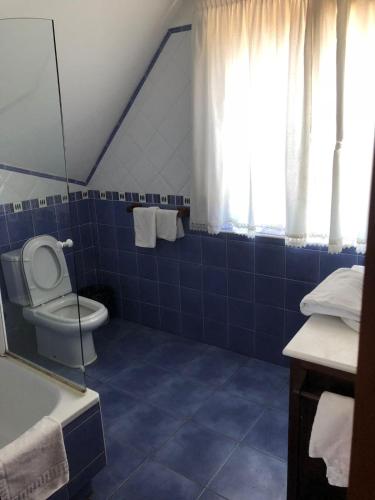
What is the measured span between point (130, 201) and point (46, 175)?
0.67 meters

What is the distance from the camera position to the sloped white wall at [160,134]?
267cm

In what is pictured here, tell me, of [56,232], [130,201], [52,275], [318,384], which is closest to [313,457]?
[318,384]

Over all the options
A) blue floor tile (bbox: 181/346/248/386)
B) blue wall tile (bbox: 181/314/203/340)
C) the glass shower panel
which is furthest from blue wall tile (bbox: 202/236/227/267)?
the glass shower panel

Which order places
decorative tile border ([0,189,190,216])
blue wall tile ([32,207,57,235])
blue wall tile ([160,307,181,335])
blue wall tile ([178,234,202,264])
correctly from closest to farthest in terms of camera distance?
blue wall tile ([32,207,57,235]) < decorative tile border ([0,189,190,216]) < blue wall tile ([178,234,202,264]) < blue wall tile ([160,307,181,335])

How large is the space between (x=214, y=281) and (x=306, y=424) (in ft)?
4.92

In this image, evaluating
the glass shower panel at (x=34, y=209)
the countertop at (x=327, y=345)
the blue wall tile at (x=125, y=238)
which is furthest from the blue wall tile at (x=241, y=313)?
the countertop at (x=327, y=345)

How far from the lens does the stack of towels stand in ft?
9.33

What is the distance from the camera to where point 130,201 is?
3176 mm

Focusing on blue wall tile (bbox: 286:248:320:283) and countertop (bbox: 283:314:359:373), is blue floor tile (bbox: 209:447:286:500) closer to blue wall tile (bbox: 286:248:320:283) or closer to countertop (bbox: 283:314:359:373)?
countertop (bbox: 283:314:359:373)

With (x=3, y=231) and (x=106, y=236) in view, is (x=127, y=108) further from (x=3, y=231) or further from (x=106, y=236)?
(x=3, y=231)

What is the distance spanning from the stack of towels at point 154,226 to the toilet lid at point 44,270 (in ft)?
1.95

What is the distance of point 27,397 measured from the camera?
2.00 meters

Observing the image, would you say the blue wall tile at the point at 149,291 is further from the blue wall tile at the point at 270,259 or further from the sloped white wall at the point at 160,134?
the blue wall tile at the point at 270,259

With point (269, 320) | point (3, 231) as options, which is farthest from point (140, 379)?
Answer: point (3, 231)
